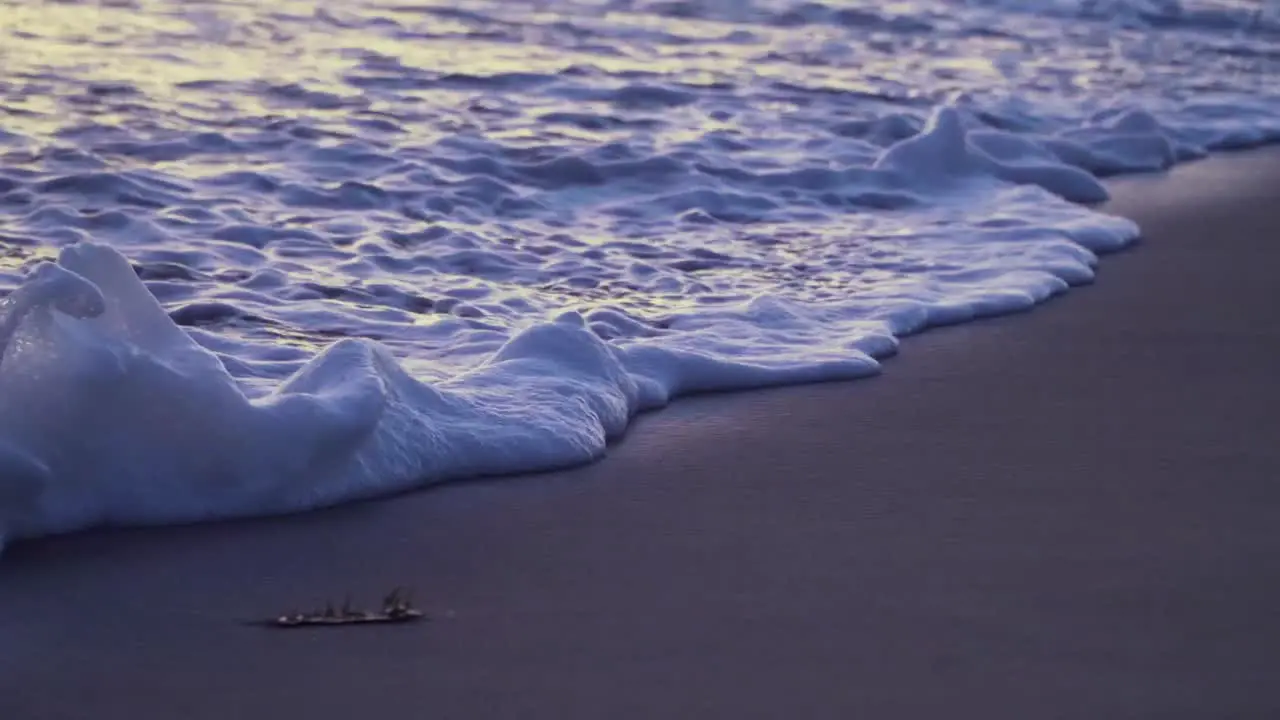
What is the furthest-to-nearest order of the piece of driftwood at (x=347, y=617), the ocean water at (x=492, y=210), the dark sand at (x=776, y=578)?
the ocean water at (x=492, y=210) → the piece of driftwood at (x=347, y=617) → the dark sand at (x=776, y=578)

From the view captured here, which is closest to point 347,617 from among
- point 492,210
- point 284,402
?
point 284,402

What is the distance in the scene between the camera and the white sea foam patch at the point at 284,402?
3.46 meters

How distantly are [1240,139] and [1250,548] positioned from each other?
4478 mm

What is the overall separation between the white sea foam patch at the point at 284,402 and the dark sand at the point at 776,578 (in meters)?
0.08

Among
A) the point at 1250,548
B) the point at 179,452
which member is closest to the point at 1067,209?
the point at 1250,548

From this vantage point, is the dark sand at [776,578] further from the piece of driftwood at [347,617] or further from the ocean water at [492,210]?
the ocean water at [492,210]

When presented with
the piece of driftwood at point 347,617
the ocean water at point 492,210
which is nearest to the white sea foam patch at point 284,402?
the ocean water at point 492,210

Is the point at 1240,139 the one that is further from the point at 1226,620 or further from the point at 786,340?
the point at 1226,620

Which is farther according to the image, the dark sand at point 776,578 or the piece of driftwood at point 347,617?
the piece of driftwood at point 347,617

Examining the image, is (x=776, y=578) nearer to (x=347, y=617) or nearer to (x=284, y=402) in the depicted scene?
(x=347, y=617)

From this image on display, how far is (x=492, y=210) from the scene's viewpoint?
5.97 metres

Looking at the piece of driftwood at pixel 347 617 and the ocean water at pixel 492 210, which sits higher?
the piece of driftwood at pixel 347 617

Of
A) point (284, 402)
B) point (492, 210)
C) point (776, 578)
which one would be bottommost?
point (492, 210)

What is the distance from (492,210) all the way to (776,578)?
2905 millimetres
